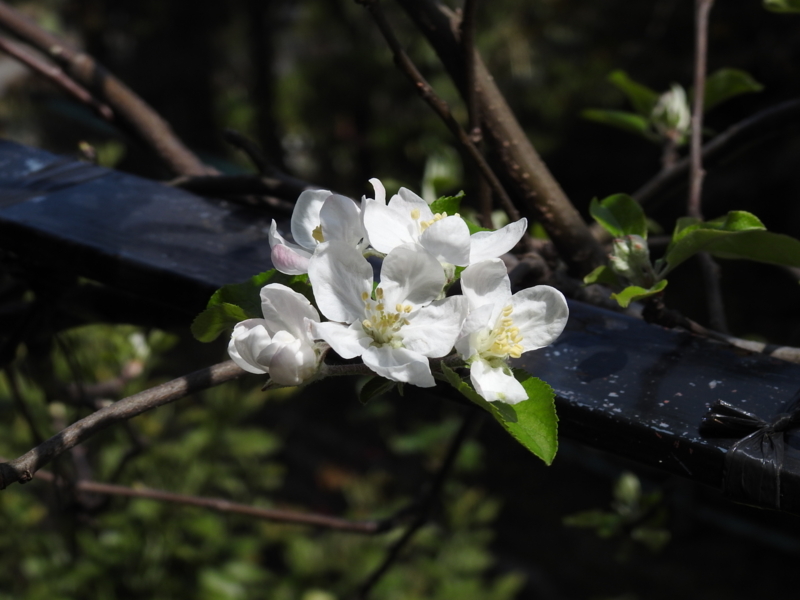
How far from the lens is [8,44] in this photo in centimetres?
91

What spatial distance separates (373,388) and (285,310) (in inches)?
2.2

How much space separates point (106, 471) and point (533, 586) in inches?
77.3

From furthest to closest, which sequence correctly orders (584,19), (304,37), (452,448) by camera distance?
1. (304,37)
2. (584,19)
3. (452,448)

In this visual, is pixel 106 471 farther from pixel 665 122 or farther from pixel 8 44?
pixel 665 122

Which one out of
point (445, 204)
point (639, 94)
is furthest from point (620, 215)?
point (639, 94)

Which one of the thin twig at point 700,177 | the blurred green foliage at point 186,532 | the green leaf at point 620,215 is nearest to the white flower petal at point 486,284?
the green leaf at point 620,215

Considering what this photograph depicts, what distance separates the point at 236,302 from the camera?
36 centimetres

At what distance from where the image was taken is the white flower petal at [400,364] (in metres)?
0.29

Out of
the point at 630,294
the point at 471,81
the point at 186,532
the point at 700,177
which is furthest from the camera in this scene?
the point at 186,532

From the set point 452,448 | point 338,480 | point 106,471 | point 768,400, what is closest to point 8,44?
point 452,448

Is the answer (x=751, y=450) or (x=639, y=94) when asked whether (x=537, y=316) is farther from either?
(x=639, y=94)

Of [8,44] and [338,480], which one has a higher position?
[8,44]

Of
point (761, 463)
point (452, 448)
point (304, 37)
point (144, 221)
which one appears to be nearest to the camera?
point (761, 463)

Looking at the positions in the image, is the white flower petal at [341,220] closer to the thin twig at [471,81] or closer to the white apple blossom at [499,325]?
the white apple blossom at [499,325]
